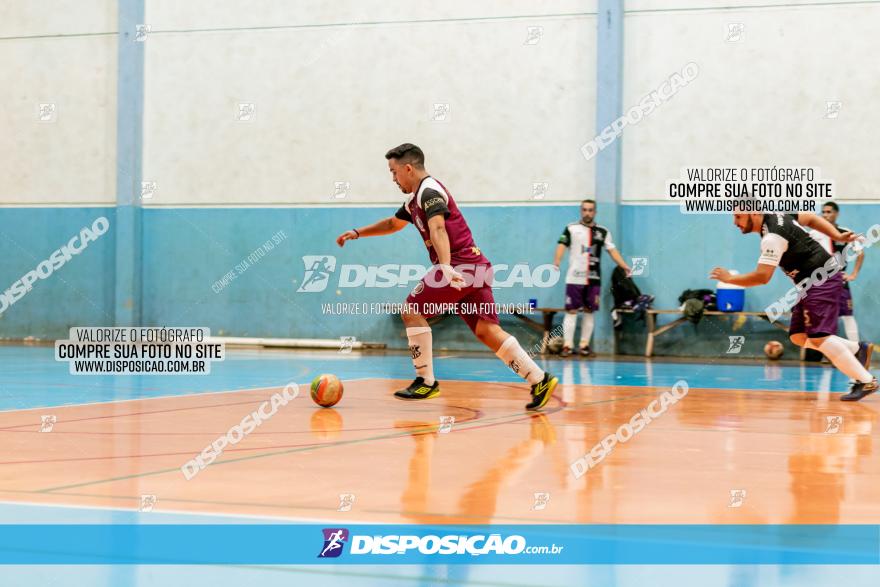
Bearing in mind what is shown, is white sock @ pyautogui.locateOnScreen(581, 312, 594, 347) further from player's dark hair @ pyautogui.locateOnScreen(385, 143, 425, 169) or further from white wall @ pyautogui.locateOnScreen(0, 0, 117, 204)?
player's dark hair @ pyautogui.locateOnScreen(385, 143, 425, 169)

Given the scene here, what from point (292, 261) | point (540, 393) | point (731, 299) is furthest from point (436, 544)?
A: point (292, 261)

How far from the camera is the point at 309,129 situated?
21422 mm

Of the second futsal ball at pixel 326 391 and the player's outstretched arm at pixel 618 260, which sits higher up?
the player's outstretched arm at pixel 618 260

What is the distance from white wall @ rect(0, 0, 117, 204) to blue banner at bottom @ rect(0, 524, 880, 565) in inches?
757

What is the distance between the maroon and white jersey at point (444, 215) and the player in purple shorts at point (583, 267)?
31.5ft

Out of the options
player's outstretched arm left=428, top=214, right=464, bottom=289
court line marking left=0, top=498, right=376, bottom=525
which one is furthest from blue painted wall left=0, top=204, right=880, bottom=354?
court line marking left=0, top=498, right=376, bottom=525

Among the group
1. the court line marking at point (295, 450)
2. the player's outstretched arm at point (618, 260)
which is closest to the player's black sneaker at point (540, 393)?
the court line marking at point (295, 450)

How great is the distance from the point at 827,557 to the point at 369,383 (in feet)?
29.0

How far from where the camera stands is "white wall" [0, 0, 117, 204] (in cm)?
2245

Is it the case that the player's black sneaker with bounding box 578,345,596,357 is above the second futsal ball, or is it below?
below

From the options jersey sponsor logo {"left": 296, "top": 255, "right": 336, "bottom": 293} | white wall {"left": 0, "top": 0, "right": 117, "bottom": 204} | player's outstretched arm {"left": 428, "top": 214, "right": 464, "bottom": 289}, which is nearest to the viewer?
player's outstretched arm {"left": 428, "top": 214, "right": 464, "bottom": 289}

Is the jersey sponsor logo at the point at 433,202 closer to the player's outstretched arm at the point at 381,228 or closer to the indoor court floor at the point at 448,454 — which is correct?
the player's outstretched arm at the point at 381,228

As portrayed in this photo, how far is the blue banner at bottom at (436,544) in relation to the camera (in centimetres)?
391

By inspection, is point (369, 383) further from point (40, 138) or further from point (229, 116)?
point (40, 138)
